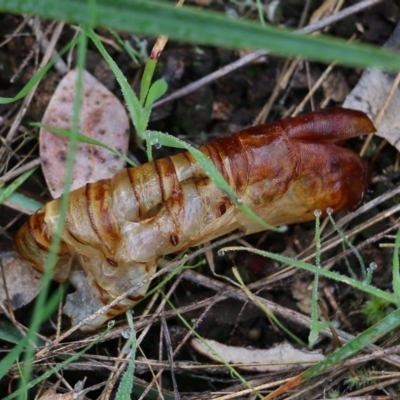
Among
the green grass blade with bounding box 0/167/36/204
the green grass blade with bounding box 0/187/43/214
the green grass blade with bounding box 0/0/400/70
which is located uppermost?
the green grass blade with bounding box 0/0/400/70

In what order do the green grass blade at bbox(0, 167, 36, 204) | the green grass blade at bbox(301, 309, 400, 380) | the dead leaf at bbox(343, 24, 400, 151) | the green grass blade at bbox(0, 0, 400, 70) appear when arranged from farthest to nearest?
the dead leaf at bbox(343, 24, 400, 151) → the green grass blade at bbox(0, 167, 36, 204) → the green grass blade at bbox(301, 309, 400, 380) → the green grass blade at bbox(0, 0, 400, 70)

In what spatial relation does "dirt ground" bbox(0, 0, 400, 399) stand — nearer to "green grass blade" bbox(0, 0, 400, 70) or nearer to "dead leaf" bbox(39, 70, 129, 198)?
"dead leaf" bbox(39, 70, 129, 198)

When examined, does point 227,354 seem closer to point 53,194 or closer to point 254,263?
point 254,263

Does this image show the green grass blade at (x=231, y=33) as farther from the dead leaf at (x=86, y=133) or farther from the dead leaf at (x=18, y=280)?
the dead leaf at (x=18, y=280)

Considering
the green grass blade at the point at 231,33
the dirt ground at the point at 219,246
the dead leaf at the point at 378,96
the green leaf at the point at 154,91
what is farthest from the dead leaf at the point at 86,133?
the green grass blade at the point at 231,33

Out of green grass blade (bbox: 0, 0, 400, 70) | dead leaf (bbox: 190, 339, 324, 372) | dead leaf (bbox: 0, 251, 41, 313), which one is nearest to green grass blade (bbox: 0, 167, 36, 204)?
dead leaf (bbox: 0, 251, 41, 313)

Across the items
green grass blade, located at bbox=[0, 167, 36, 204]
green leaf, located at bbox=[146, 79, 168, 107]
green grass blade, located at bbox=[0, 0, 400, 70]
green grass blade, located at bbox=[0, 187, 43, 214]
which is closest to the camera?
green grass blade, located at bbox=[0, 0, 400, 70]

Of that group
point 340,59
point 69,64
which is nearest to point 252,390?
point 340,59

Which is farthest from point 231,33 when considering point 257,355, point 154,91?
point 257,355
